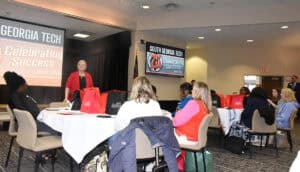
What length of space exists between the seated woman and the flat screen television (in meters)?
3.97

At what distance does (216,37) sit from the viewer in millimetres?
9039

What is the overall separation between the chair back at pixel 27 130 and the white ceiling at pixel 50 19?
3782mm

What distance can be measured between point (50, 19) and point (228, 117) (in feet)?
15.5

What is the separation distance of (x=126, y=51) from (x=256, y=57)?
215 inches

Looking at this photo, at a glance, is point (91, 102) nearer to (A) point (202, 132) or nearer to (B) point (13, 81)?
(B) point (13, 81)

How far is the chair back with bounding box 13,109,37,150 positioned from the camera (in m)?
2.85

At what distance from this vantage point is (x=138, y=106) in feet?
8.52

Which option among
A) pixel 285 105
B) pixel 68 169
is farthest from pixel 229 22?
pixel 68 169

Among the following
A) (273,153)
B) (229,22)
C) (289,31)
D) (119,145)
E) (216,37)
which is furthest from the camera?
(216,37)

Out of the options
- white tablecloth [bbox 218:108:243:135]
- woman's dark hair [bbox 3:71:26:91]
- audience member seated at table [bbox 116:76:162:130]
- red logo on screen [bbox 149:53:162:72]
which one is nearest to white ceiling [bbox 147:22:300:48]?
red logo on screen [bbox 149:53:162:72]

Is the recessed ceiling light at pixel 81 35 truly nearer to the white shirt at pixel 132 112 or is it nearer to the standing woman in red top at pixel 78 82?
the standing woman in red top at pixel 78 82

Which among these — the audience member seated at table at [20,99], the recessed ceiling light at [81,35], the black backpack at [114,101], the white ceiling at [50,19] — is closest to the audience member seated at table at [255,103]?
the black backpack at [114,101]

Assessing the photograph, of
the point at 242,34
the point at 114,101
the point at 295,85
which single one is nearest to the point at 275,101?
the point at 242,34

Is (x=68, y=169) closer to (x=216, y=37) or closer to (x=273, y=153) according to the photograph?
(x=273, y=153)
